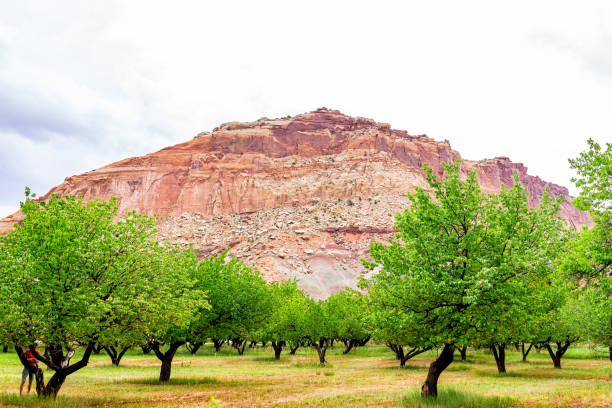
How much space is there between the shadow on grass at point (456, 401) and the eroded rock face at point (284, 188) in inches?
3286

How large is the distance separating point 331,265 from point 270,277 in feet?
62.9

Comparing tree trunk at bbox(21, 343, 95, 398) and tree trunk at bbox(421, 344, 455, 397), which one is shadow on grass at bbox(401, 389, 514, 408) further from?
tree trunk at bbox(21, 343, 95, 398)

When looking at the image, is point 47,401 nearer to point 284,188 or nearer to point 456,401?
Result: point 456,401

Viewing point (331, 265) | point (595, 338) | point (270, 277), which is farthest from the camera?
point (331, 265)

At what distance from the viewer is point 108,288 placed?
643 inches

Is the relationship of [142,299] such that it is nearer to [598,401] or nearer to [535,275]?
[535,275]

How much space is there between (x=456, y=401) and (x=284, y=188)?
137503mm

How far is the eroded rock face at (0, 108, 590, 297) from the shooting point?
115750 millimetres

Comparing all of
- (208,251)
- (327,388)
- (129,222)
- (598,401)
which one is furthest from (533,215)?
(208,251)

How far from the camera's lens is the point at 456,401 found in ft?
49.4

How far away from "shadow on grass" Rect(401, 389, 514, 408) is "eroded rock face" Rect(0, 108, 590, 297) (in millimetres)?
83455

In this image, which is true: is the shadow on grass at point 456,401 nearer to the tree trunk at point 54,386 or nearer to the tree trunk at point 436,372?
the tree trunk at point 436,372

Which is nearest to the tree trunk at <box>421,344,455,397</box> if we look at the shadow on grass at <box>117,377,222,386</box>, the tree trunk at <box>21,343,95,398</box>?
the shadow on grass at <box>117,377,222,386</box>

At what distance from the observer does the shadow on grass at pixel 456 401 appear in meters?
14.9
